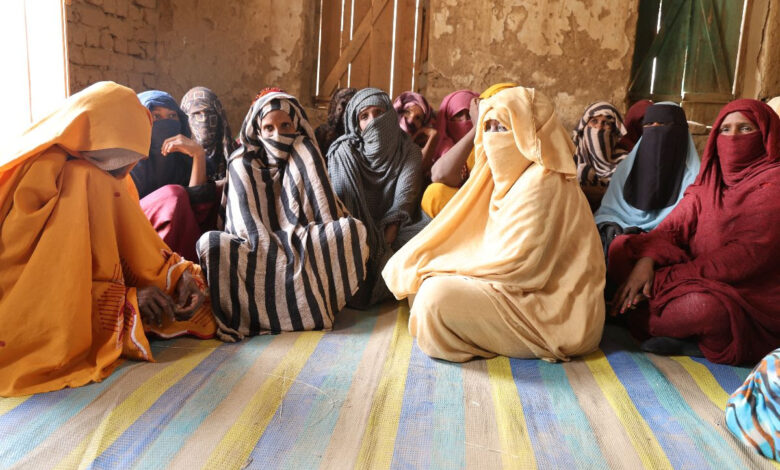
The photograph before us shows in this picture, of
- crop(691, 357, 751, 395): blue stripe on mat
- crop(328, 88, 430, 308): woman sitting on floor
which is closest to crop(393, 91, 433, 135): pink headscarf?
crop(328, 88, 430, 308): woman sitting on floor

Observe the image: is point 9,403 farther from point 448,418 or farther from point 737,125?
point 737,125

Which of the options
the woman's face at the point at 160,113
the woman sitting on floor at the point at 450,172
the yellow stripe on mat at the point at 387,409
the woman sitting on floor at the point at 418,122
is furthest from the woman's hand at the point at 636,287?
the woman's face at the point at 160,113

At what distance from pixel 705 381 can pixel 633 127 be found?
2.68m

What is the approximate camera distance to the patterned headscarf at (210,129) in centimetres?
399

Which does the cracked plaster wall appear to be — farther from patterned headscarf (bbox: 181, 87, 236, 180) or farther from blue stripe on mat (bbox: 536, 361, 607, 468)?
blue stripe on mat (bbox: 536, 361, 607, 468)

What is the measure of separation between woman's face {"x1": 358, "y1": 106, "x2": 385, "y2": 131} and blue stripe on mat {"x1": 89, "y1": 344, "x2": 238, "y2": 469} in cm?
178

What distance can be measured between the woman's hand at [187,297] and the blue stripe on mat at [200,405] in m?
0.25

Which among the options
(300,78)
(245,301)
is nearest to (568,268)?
(245,301)

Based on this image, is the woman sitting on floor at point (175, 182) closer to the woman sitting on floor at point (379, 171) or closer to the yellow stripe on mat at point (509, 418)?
the woman sitting on floor at point (379, 171)

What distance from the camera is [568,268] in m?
2.61

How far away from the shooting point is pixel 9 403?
2021mm

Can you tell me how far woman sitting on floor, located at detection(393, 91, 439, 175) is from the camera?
4234mm

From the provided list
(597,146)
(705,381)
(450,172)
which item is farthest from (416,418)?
(597,146)

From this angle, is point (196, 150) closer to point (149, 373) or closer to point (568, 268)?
point (149, 373)
